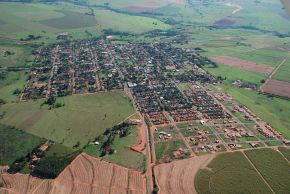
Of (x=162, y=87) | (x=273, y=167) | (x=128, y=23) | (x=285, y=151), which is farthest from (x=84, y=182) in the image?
(x=128, y=23)

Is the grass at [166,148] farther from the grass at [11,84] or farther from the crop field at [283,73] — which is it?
the crop field at [283,73]

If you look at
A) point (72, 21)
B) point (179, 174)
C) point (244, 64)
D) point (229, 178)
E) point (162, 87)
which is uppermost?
point (72, 21)

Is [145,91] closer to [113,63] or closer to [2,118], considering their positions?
[113,63]

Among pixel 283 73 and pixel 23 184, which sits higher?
pixel 283 73

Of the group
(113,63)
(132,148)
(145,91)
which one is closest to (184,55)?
(113,63)

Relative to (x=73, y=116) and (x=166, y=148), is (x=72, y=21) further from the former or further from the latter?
(x=166, y=148)

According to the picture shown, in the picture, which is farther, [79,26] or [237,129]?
[79,26]

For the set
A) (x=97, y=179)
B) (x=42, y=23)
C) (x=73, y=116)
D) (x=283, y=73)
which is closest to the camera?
(x=97, y=179)
